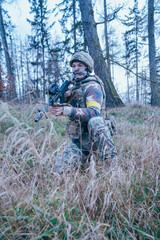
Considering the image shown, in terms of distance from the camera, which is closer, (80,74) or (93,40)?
(80,74)

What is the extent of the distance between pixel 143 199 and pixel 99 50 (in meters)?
5.33

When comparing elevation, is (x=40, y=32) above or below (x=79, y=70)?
above

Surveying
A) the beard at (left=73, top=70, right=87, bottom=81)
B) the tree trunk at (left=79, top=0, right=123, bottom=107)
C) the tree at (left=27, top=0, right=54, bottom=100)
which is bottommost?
the beard at (left=73, top=70, right=87, bottom=81)

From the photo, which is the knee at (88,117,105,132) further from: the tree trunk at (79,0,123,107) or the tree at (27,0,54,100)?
the tree at (27,0,54,100)

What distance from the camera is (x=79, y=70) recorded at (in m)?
2.40

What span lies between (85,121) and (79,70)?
933mm

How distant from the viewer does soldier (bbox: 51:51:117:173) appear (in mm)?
1767

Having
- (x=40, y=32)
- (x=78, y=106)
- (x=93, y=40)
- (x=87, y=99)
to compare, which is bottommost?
(x=78, y=106)

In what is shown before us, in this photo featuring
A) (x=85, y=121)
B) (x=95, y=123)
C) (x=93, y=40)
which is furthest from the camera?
(x=93, y=40)

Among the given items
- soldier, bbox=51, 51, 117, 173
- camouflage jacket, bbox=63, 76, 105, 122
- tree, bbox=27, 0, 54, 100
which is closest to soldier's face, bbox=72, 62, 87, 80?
soldier, bbox=51, 51, 117, 173

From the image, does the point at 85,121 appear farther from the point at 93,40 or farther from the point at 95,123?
the point at 93,40

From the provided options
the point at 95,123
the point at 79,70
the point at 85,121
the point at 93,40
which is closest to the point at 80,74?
the point at 79,70

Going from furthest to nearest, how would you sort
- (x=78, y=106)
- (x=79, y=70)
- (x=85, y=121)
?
(x=79, y=70)
(x=78, y=106)
(x=85, y=121)

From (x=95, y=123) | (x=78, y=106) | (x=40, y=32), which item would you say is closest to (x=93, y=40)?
(x=78, y=106)
